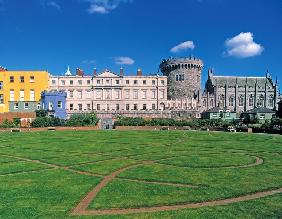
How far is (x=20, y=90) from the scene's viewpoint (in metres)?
72.9

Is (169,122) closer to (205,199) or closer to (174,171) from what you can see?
(174,171)

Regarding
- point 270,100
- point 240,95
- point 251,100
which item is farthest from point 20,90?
point 270,100

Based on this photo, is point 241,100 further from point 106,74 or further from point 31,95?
point 31,95

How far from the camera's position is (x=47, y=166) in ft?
57.1

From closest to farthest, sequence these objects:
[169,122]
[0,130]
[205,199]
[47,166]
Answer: [205,199]
[47,166]
[0,130]
[169,122]

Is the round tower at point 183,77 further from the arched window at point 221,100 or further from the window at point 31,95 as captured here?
the window at point 31,95

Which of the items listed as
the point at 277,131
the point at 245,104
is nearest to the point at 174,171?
the point at 277,131

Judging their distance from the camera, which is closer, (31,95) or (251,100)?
(31,95)

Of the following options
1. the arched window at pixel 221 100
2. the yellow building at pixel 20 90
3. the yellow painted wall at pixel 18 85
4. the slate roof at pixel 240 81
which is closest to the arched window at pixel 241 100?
the slate roof at pixel 240 81

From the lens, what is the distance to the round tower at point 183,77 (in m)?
89.4

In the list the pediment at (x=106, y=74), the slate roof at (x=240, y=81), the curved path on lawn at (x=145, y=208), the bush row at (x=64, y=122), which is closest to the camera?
the curved path on lawn at (x=145, y=208)

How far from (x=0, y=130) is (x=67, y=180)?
3936 cm

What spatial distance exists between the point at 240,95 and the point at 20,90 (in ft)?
190

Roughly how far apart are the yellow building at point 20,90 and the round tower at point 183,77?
113 feet
